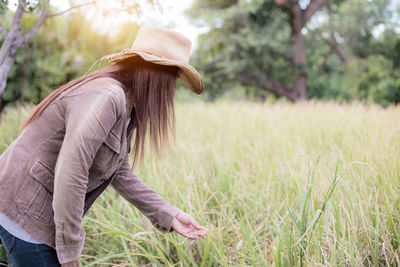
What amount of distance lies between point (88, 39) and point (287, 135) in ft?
17.3

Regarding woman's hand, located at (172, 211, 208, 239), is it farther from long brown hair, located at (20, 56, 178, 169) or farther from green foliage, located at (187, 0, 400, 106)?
green foliage, located at (187, 0, 400, 106)

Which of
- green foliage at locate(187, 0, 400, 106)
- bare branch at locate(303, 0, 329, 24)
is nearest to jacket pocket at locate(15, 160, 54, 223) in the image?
green foliage at locate(187, 0, 400, 106)

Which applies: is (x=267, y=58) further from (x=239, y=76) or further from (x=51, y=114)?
(x=51, y=114)

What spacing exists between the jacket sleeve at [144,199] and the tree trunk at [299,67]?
39.5 feet

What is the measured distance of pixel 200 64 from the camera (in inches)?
523

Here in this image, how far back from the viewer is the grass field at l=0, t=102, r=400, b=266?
61.8 inches

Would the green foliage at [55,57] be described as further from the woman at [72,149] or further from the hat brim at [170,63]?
the woman at [72,149]

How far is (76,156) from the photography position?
1.06 metres

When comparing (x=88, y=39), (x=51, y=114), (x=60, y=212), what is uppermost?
(x=88, y=39)

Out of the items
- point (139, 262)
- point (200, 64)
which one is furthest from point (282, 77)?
point (139, 262)

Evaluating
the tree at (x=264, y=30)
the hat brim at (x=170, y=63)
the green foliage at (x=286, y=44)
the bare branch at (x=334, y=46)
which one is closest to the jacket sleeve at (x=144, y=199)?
the hat brim at (x=170, y=63)

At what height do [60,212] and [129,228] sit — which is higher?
[60,212]

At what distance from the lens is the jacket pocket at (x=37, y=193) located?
1169mm

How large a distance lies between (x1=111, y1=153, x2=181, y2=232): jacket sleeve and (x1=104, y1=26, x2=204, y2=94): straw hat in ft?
1.77
